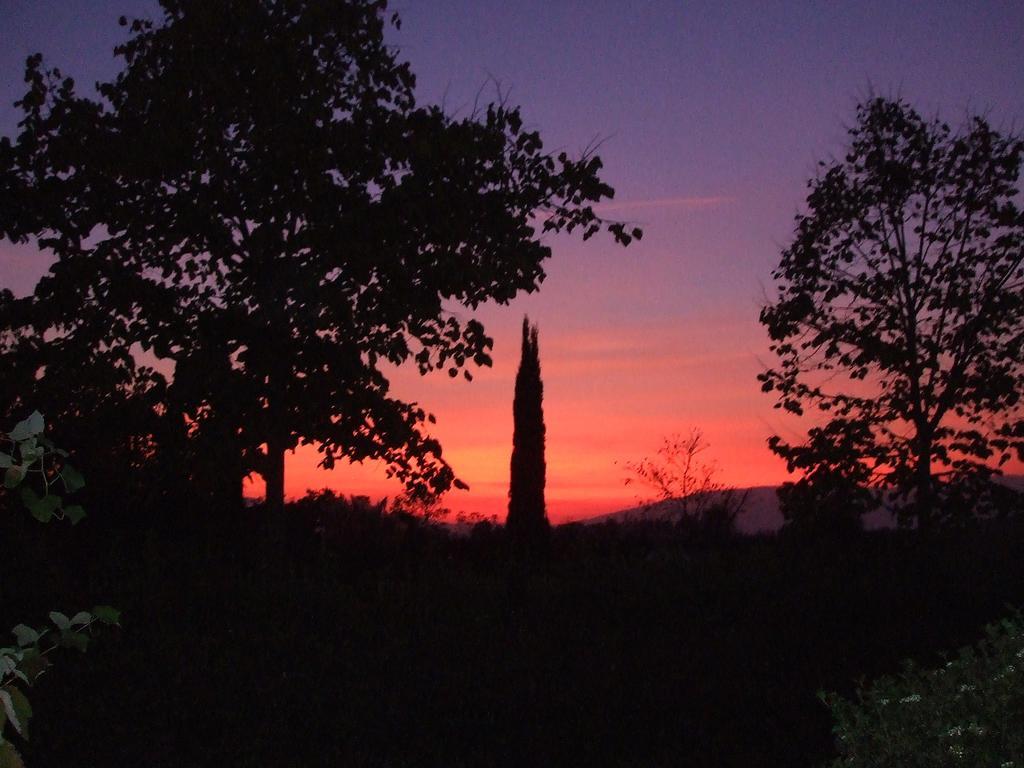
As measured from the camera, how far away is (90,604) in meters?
14.3

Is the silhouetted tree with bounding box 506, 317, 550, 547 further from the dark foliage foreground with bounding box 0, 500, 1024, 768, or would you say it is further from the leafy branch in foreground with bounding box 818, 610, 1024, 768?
the leafy branch in foreground with bounding box 818, 610, 1024, 768

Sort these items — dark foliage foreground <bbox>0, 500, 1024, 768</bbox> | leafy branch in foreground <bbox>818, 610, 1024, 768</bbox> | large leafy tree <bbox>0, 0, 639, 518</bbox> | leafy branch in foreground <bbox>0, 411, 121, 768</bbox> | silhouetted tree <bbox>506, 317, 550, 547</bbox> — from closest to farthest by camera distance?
leafy branch in foreground <bbox>0, 411, 121, 768</bbox> → leafy branch in foreground <bbox>818, 610, 1024, 768</bbox> → dark foliage foreground <bbox>0, 500, 1024, 768</bbox> → large leafy tree <bbox>0, 0, 639, 518</bbox> → silhouetted tree <bbox>506, 317, 550, 547</bbox>

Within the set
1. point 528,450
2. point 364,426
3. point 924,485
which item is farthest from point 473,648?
point 528,450

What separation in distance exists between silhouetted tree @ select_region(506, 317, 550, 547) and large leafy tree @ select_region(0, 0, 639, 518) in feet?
36.8

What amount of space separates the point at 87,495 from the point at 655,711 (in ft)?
36.8

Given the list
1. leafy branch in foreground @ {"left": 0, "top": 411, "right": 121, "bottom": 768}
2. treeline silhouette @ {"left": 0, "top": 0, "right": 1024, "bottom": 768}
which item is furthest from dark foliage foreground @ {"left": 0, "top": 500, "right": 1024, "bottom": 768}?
leafy branch in foreground @ {"left": 0, "top": 411, "right": 121, "bottom": 768}

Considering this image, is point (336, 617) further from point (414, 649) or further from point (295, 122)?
point (295, 122)

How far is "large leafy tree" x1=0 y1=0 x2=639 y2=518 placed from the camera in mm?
17094

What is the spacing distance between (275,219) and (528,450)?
13.6m

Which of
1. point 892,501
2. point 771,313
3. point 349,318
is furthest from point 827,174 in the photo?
point 349,318

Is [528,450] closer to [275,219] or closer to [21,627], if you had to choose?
[275,219]

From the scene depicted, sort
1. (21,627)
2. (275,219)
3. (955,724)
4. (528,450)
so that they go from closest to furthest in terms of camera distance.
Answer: (21,627) → (955,724) → (275,219) → (528,450)

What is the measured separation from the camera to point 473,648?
527 inches

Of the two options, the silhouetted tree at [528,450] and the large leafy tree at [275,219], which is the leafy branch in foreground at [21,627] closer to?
the large leafy tree at [275,219]
